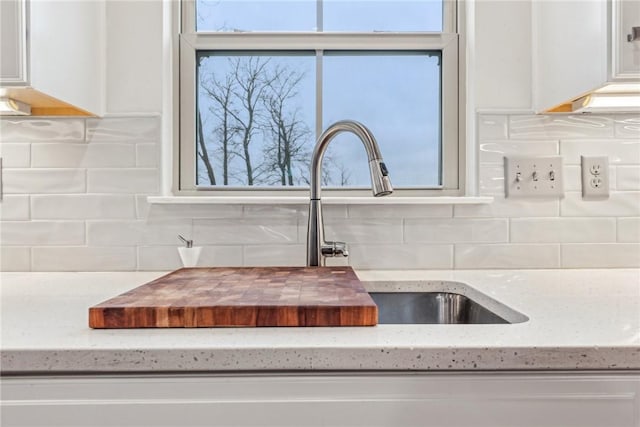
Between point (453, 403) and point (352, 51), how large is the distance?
3.60 ft

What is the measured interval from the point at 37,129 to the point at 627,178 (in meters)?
1.62

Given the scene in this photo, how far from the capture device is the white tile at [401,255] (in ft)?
4.38

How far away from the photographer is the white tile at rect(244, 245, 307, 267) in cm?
133

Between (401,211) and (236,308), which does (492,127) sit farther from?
(236,308)

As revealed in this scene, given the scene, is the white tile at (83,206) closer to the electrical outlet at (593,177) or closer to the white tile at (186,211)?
the white tile at (186,211)

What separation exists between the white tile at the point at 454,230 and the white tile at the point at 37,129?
0.95 meters

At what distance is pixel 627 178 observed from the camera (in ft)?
4.41

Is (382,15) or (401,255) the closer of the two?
(401,255)

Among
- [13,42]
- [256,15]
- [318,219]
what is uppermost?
[256,15]

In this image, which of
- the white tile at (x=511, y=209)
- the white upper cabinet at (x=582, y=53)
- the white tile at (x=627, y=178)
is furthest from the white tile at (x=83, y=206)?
the white tile at (x=627, y=178)

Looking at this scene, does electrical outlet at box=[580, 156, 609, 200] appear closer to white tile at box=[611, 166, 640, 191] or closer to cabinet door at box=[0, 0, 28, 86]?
white tile at box=[611, 166, 640, 191]

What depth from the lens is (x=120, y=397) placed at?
66 cm

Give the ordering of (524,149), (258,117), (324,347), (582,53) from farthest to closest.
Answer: (258,117) < (524,149) < (582,53) < (324,347)

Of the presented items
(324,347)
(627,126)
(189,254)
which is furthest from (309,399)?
(627,126)
